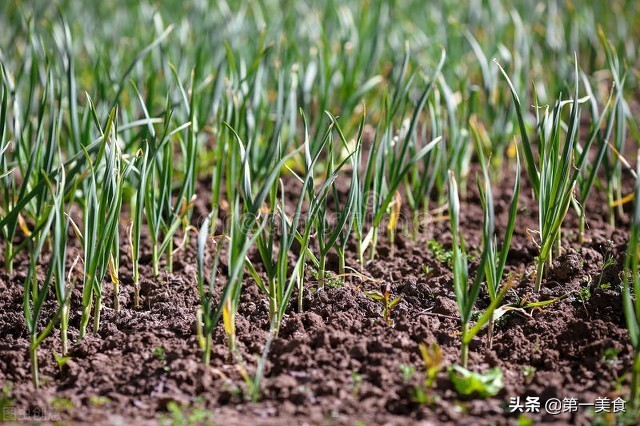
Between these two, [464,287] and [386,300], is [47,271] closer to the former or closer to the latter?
[386,300]

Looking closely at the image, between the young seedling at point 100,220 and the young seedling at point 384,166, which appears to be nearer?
the young seedling at point 100,220

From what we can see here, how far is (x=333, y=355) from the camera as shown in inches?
77.7

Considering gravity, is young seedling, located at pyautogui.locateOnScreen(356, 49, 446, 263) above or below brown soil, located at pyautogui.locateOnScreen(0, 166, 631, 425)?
above

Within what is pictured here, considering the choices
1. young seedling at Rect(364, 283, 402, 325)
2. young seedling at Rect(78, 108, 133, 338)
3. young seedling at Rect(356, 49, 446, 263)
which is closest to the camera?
young seedling at Rect(78, 108, 133, 338)

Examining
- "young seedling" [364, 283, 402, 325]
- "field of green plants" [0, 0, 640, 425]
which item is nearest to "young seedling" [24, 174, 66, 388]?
"field of green plants" [0, 0, 640, 425]

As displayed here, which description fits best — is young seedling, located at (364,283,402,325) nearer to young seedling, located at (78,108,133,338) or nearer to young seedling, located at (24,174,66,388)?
young seedling, located at (78,108,133,338)

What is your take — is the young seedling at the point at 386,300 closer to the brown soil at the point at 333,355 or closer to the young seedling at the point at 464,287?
the brown soil at the point at 333,355

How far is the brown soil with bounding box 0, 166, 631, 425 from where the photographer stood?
5.90 ft

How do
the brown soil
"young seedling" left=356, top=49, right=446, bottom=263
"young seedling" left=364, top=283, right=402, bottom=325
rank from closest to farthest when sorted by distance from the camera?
the brown soil, "young seedling" left=364, top=283, right=402, bottom=325, "young seedling" left=356, top=49, right=446, bottom=263

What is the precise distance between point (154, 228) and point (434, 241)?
0.98 m

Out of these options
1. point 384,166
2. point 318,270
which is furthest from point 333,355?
point 384,166

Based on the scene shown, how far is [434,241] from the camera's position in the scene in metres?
2.63

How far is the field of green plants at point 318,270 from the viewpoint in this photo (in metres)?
1.83

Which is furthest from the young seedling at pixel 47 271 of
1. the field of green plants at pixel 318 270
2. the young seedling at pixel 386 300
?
the young seedling at pixel 386 300
